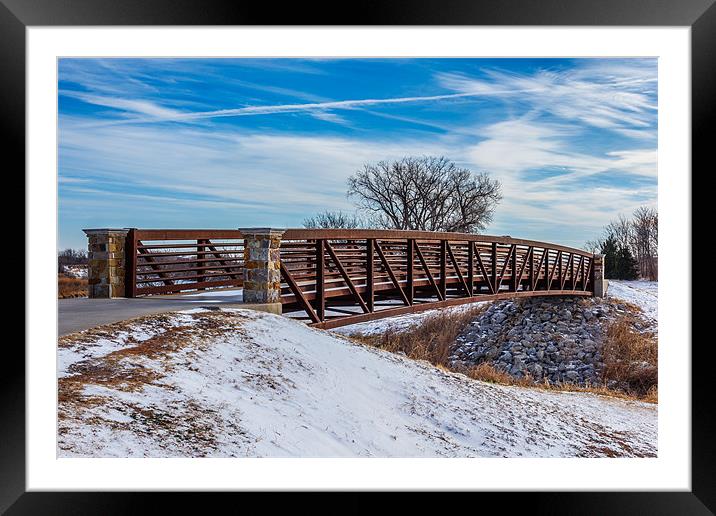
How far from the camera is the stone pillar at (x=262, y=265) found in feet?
28.2

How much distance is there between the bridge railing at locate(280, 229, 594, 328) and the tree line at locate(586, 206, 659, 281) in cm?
1212

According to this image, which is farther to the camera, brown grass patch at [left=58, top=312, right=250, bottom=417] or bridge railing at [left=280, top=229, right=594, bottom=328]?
bridge railing at [left=280, top=229, right=594, bottom=328]

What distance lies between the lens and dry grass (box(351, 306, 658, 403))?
16141mm

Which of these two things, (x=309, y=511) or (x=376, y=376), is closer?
(x=309, y=511)

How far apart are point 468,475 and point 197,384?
263cm

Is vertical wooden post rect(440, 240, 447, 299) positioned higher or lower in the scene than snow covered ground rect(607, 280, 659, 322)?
higher

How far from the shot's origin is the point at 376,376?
780cm

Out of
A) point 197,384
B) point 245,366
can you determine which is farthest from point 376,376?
point 197,384

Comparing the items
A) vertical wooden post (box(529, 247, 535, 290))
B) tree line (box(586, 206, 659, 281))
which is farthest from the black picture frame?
tree line (box(586, 206, 659, 281))

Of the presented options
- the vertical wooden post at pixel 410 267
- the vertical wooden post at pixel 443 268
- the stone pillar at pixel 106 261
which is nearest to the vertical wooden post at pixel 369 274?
the vertical wooden post at pixel 410 267

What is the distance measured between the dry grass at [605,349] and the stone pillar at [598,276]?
171 cm

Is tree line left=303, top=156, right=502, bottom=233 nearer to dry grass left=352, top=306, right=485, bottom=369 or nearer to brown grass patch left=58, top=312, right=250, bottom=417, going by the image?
dry grass left=352, top=306, right=485, bottom=369
